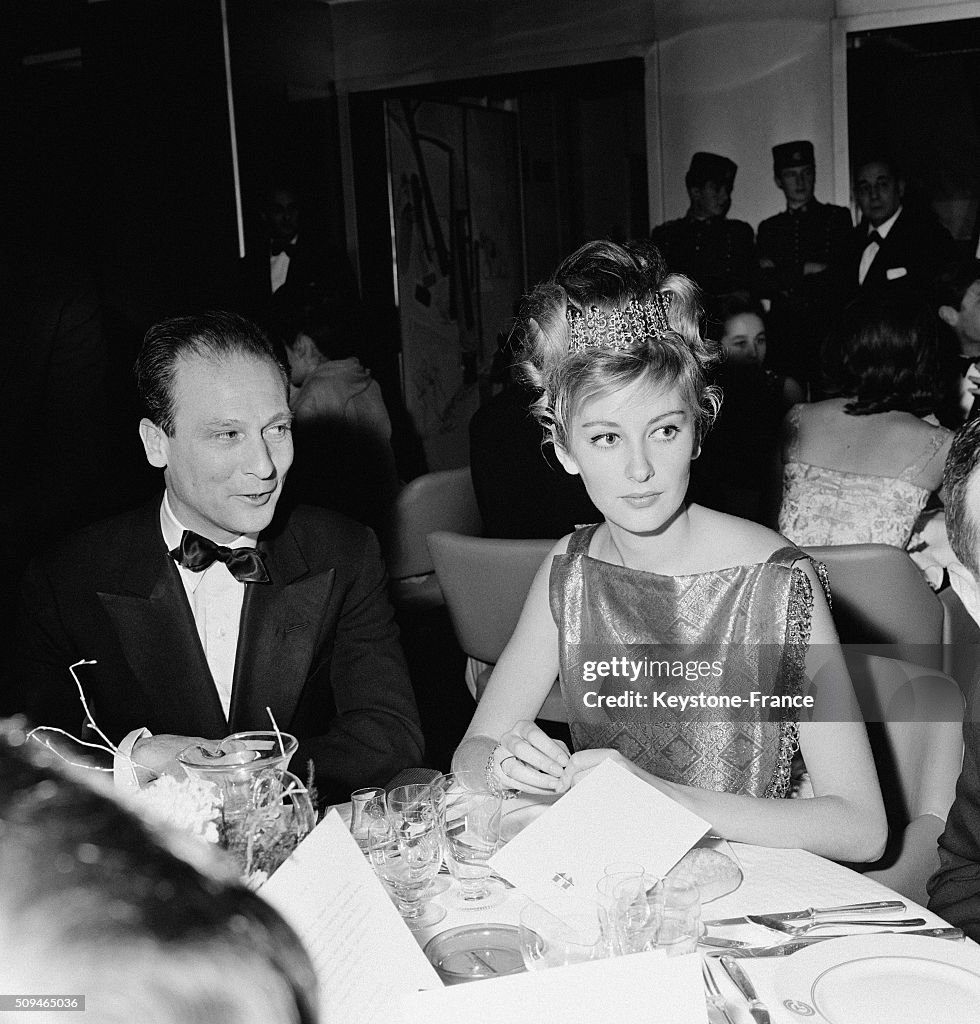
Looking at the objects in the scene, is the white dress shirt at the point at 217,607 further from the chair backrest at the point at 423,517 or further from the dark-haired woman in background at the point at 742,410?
the dark-haired woman in background at the point at 742,410

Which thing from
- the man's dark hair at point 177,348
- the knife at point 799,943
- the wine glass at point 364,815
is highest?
the man's dark hair at point 177,348

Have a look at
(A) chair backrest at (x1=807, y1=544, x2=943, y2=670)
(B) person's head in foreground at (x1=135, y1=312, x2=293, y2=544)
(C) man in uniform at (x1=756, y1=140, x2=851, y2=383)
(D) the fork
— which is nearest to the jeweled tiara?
(B) person's head in foreground at (x1=135, y1=312, x2=293, y2=544)

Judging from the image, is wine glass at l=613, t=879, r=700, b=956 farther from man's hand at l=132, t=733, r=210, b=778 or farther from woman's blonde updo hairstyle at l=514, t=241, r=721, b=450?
woman's blonde updo hairstyle at l=514, t=241, r=721, b=450

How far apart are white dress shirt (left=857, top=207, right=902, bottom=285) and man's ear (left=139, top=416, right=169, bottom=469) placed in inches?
201

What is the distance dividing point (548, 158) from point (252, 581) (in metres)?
7.60

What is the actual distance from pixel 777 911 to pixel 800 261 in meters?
5.51

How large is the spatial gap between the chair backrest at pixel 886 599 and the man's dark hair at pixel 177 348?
1.35 metres

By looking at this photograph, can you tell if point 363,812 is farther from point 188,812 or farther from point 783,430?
point 783,430

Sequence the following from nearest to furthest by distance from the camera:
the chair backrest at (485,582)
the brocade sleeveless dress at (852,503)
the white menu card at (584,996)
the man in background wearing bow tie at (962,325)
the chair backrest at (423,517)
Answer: the white menu card at (584,996) < the chair backrest at (485,582) < the brocade sleeveless dress at (852,503) < the chair backrest at (423,517) < the man in background wearing bow tie at (962,325)

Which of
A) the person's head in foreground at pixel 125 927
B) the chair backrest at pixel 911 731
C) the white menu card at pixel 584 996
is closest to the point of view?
the person's head in foreground at pixel 125 927

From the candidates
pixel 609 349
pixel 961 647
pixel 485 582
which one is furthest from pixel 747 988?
pixel 485 582

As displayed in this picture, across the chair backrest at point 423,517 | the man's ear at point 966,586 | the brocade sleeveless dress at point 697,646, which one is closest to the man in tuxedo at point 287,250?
the chair backrest at point 423,517

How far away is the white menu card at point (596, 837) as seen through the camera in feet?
4.75

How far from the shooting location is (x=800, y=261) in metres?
6.47
